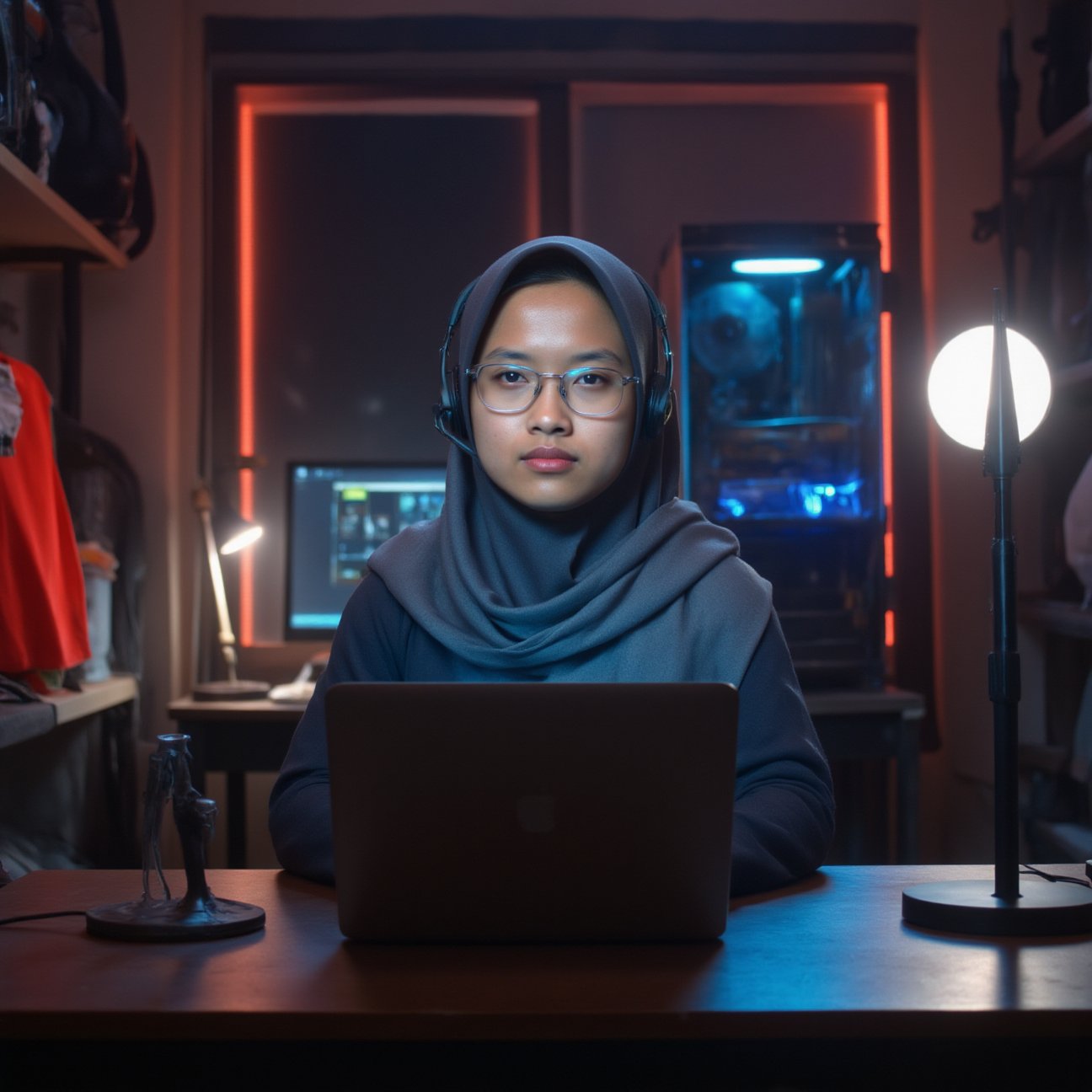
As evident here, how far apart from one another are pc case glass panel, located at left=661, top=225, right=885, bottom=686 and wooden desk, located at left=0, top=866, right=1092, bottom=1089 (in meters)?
2.01

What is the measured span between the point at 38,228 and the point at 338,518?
0.94 m

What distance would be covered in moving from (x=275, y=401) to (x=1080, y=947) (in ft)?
9.01

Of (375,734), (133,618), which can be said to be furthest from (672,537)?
(133,618)

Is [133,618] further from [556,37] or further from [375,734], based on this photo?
[375,734]

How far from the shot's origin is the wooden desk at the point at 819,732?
260 cm

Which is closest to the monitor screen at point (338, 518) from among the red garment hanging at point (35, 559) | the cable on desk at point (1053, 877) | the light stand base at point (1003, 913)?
the red garment hanging at point (35, 559)

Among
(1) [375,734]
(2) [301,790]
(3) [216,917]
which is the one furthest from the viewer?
(2) [301,790]

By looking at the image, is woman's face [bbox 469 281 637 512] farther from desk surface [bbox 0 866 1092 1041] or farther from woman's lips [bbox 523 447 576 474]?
desk surface [bbox 0 866 1092 1041]

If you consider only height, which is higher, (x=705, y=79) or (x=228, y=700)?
(x=705, y=79)

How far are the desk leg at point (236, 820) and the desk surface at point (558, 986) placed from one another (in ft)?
6.17

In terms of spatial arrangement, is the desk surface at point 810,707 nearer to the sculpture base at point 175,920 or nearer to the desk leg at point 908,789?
the desk leg at point 908,789

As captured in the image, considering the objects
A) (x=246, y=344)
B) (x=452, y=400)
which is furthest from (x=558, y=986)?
(x=246, y=344)

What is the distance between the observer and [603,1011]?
28.2 inches

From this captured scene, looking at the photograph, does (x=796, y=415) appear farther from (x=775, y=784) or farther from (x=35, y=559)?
(x=775, y=784)
